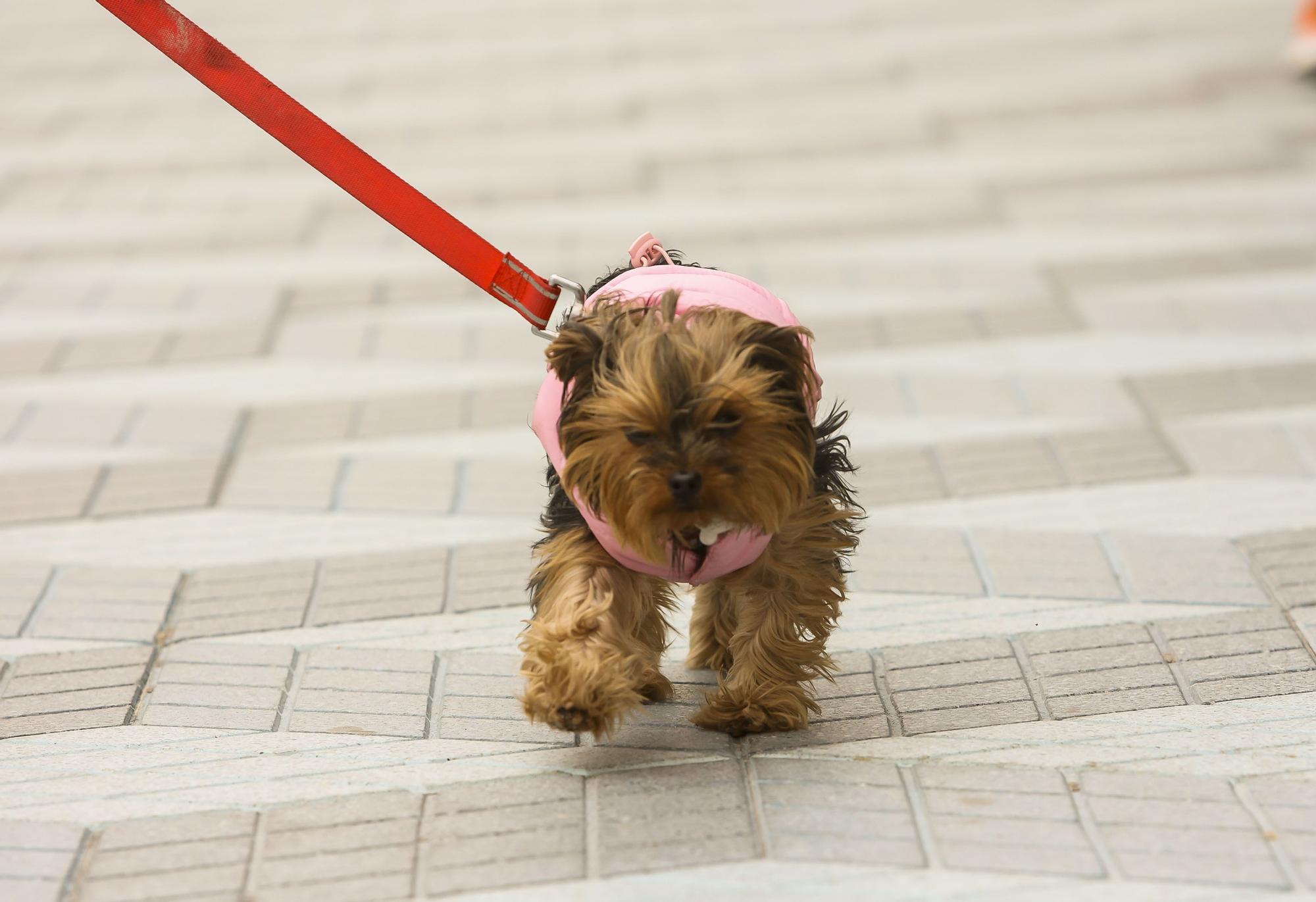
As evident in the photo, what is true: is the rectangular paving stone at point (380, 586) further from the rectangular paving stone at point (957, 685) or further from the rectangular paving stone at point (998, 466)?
the rectangular paving stone at point (998, 466)

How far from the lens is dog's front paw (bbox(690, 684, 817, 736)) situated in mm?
3258

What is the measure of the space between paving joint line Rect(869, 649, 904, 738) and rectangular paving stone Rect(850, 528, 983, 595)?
0.45 m

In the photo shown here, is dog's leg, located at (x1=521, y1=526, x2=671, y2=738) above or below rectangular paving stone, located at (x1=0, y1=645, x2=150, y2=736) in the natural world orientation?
below

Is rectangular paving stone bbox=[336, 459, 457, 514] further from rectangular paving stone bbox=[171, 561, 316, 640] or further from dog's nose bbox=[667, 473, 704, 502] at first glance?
dog's nose bbox=[667, 473, 704, 502]

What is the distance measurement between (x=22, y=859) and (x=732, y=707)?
1488 millimetres

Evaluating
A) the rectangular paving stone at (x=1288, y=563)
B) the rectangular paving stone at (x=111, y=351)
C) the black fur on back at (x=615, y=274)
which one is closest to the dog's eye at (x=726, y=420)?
the black fur on back at (x=615, y=274)

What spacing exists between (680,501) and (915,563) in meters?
1.63

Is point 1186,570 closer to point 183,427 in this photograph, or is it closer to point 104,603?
point 104,603

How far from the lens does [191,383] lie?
19.1ft

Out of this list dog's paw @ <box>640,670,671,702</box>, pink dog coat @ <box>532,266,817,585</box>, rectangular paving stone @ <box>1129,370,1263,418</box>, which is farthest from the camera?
rectangular paving stone @ <box>1129,370,1263,418</box>

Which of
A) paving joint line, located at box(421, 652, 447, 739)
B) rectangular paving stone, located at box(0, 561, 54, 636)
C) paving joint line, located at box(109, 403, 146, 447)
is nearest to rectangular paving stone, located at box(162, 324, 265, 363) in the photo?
paving joint line, located at box(109, 403, 146, 447)

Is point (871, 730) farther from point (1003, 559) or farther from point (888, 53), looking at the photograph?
point (888, 53)

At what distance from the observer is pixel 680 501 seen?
2797 mm

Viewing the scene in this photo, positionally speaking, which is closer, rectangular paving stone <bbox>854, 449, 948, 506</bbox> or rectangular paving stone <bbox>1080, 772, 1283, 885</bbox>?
rectangular paving stone <bbox>1080, 772, 1283, 885</bbox>
